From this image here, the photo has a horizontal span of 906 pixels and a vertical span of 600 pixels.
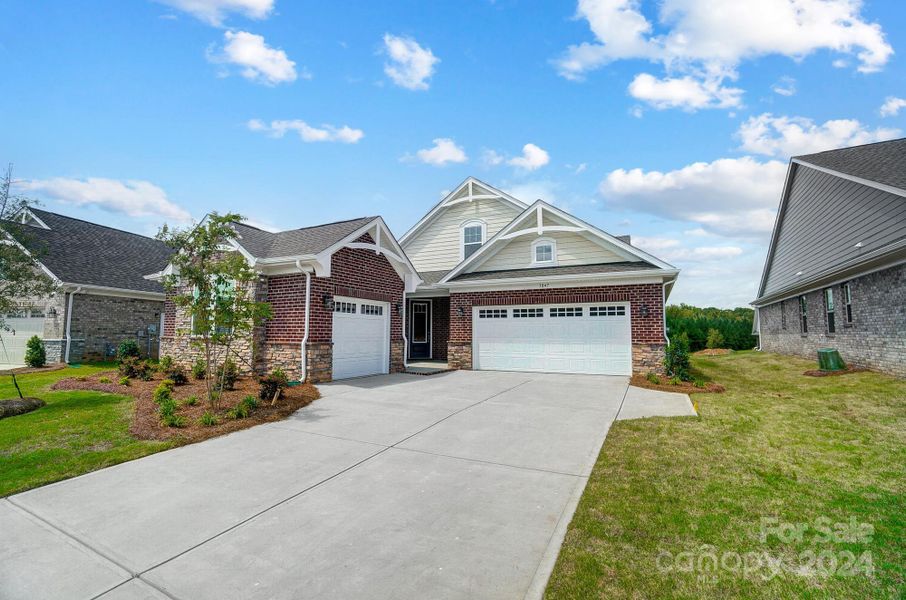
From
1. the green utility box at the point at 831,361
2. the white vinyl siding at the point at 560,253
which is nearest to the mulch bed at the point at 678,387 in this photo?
the white vinyl siding at the point at 560,253

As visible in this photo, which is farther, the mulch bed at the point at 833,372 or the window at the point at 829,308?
the window at the point at 829,308

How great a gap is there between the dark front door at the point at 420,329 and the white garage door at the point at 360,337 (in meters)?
4.79

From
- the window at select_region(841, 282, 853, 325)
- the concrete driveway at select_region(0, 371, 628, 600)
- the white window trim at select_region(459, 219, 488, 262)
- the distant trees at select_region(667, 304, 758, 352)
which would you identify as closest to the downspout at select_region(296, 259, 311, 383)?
the concrete driveway at select_region(0, 371, 628, 600)

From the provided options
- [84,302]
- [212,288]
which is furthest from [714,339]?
[84,302]

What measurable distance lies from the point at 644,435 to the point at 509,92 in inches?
398

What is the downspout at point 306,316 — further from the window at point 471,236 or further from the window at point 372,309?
the window at point 471,236

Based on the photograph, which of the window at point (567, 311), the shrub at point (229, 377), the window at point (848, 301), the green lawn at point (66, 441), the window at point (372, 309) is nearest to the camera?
the green lawn at point (66, 441)

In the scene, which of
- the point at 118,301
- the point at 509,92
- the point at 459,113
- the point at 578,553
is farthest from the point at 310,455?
the point at 118,301

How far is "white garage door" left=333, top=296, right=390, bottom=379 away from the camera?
12.2 metres

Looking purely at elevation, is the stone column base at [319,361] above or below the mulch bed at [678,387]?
above

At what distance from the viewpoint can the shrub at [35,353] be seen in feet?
50.8

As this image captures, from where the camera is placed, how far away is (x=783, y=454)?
5.71 m

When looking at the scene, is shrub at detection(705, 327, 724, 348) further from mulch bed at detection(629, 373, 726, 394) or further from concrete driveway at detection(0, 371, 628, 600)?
concrete driveway at detection(0, 371, 628, 600)

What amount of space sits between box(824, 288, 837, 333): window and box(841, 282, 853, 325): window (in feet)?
3.44
